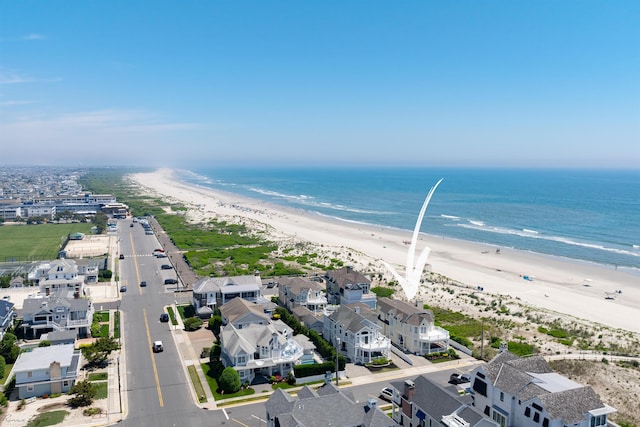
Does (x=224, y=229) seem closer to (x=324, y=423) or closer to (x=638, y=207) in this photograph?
(x=324, y=423)

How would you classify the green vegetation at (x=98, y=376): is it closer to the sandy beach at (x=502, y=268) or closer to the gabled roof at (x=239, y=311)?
the gabled roof at (x=239, y=311)

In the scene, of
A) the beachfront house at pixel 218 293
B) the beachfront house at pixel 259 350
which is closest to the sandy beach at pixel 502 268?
the beachfront house at pixel 218 293

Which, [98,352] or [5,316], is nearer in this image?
[98,352]

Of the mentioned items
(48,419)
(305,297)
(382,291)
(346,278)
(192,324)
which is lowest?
(48,419)

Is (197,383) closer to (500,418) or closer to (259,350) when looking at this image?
(259,350)

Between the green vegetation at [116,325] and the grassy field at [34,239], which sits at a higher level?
the green vegetation at [116,325]

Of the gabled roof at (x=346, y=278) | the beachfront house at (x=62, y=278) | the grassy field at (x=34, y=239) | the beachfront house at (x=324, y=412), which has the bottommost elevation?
the grassy field at (x=34, y=239)

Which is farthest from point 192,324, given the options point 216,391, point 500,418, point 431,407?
point 500,418
